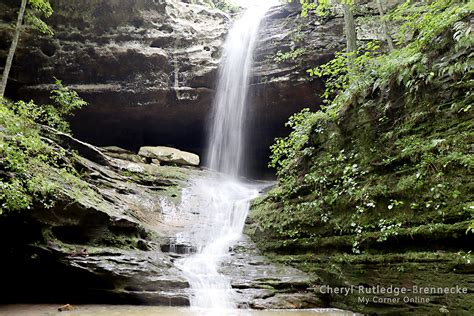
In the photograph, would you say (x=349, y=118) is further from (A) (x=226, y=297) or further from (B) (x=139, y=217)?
(B) (x=139, y=217)

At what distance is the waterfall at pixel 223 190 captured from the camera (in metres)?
5.85

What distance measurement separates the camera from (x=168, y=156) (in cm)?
1416

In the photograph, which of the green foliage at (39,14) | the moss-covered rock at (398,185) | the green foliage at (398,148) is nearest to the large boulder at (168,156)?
the green foliage at (39,14)

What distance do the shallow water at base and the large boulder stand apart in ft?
29.4

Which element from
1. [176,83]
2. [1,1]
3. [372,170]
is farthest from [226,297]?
[1,1]

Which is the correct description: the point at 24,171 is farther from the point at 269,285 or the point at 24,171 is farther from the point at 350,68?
the point at 350,68

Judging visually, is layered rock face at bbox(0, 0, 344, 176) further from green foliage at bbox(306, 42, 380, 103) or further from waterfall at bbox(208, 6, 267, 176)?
green foliage at bbox(306, 42, 380, 103)

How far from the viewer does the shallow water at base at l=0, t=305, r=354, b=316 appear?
4566 mm

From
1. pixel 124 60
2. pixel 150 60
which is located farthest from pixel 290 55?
pixel 124 60

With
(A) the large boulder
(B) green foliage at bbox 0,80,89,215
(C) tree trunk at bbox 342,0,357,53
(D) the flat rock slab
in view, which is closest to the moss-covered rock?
(D) the flat rock slab

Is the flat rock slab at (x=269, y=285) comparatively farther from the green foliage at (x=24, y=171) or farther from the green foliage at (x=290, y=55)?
the green foliage at (x=290, y=55)

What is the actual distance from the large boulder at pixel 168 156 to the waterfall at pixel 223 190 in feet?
5.23

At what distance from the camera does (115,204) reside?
7820 millimetres

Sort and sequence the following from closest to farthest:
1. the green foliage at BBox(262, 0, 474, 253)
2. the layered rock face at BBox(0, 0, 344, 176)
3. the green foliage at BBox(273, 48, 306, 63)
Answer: the green foliage at BBox(262, 0, 474, 253)
the green foliage at BBox(273, 48, 306, 63)
the layered rock face at BBox(0, 0, 344, 176)
